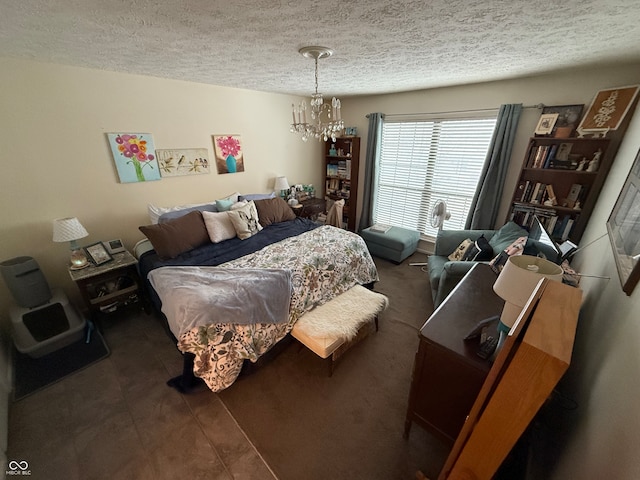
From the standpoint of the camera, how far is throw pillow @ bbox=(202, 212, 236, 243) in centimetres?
268

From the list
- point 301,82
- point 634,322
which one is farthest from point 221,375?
point 301,82

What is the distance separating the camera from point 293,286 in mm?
2041

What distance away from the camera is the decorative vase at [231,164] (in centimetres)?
337

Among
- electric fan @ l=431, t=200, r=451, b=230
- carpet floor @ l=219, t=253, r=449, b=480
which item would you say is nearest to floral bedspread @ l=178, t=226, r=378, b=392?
carpet floor @ l=219, t=253, r=449, b=480

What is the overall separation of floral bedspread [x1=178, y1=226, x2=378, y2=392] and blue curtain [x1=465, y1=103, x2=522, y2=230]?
1.61 meters

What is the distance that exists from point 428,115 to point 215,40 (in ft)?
9.30

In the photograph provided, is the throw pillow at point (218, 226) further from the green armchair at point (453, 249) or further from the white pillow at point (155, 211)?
the green armchair at point (453, 249)

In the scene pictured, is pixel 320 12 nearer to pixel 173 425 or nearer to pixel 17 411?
pixel 173 425

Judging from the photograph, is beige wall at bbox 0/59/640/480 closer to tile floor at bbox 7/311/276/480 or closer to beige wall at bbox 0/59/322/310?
beige wall at bbox 0/59/322/310

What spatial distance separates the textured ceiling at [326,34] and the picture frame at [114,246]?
1.53m

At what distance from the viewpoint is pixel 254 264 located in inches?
88.6

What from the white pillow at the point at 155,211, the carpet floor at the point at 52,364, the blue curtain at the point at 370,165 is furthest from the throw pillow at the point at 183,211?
the blue curtain at the point at 370,165

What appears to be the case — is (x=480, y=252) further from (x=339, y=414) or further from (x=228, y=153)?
(x=228, y=153)

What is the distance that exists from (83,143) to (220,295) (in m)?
2.00
